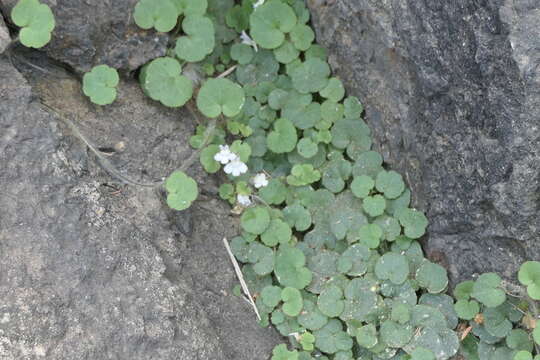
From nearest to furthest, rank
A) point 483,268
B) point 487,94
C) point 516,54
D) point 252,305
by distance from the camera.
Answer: point 516,54 → point 487,94 → point 483,268 → point 252,305

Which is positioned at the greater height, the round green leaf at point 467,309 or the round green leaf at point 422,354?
the round green leaf at point 467,309

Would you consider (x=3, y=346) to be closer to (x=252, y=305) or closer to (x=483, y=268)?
(x=252, y=305)

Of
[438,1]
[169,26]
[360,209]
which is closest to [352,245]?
[360,209]

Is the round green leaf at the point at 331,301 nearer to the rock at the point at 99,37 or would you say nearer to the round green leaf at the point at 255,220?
the round green leaf at the point at 255,220

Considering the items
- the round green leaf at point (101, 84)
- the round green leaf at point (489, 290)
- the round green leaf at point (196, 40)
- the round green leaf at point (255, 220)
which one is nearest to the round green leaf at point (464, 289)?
the round green leaf at point (489, 290)

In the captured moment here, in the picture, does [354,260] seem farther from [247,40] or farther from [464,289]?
[247,40]

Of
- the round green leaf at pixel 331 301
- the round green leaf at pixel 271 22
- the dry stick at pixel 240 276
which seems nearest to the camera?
the round green leaf at pixel 331 301

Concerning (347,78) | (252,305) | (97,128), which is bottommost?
(252,305)
